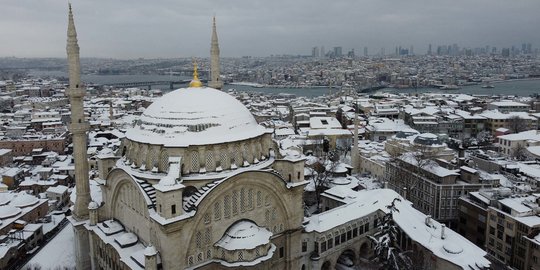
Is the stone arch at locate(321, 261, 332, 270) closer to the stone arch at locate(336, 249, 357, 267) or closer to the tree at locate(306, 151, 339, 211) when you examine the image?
the stone arch at locate(336, 249, 357, 267)

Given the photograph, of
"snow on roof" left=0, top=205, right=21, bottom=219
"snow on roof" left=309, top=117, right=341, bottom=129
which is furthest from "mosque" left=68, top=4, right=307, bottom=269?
"snow on roof" left=309, top=117, right=341, bottom=129

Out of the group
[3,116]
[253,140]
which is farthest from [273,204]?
[3,116]

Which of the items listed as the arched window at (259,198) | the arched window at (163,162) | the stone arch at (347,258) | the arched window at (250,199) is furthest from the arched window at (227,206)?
the stone arch at (347,258)

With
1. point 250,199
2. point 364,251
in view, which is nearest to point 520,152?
point 364,251

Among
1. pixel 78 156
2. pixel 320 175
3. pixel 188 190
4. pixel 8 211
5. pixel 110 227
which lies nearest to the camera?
pixel 188 190

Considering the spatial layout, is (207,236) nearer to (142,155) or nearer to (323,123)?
(142,155)

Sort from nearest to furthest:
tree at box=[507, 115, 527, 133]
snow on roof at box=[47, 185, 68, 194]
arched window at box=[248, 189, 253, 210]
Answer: arched window at box=[248, 189, 253, 210] < snow on roof at box=[47, 185, 68, 194] < tree at box=[507, 115, 527, 133]
